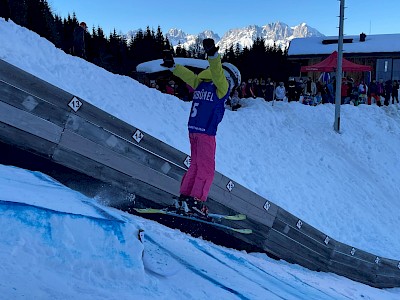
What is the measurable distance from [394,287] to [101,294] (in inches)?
388

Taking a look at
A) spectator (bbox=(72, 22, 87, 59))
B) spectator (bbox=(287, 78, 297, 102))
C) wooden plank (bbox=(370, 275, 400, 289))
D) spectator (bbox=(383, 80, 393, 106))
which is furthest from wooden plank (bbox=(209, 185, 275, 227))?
spectator (bbox=(383, 80, 393, 106))

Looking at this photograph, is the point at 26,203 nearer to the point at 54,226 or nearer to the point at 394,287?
the point at 54,226

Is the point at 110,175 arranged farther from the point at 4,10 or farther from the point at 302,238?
the point at 4,10

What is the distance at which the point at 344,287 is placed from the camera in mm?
8117

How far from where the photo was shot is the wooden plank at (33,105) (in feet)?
17.7

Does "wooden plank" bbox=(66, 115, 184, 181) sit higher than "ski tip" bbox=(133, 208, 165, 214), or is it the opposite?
"wooden plank" bbox=(66, 115, 184, 181)

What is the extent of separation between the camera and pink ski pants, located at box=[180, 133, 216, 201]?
5793 millimetres

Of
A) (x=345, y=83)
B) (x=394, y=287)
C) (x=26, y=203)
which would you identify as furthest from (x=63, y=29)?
(x=26, y=203)

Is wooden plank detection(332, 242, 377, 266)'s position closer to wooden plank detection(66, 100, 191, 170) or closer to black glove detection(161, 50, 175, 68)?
wooden plank detection(66, 100, 191, 170)

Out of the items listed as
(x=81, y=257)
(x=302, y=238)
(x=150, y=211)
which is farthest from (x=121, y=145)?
(x=302, y=238)

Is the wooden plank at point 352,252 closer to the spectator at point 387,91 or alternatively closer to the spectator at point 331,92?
the spectator at point 331,92

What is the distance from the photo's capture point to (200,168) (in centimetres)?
578

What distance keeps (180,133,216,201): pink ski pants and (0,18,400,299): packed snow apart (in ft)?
1.92

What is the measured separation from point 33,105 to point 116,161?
1305mm
